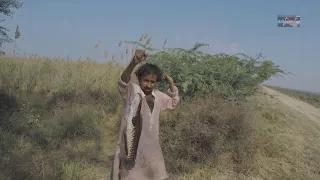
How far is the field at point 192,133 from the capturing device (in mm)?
5332

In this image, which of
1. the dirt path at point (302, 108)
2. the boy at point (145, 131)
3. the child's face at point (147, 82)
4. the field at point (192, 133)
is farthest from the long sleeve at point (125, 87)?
the dirt path at point (302, 108)

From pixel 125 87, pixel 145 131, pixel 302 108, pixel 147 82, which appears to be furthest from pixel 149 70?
pixel 302 108

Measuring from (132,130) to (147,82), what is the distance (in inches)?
17.4

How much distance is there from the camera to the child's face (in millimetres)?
3135

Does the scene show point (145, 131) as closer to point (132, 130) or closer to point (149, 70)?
point (132, 130)

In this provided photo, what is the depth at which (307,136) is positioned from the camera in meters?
7.52

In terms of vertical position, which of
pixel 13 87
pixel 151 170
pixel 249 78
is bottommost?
pixel 13 87

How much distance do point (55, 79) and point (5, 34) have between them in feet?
6.37

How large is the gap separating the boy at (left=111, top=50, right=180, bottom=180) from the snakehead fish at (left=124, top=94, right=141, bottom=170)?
6 centimetres

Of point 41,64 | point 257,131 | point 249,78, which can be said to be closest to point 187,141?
point 257,131

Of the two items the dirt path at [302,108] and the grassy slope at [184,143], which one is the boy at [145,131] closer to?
the grassy slope at [184,143]

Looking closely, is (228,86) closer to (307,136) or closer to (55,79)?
(307,136)

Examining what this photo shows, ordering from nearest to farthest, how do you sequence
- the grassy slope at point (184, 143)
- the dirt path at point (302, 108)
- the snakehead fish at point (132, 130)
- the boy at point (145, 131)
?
1. the snakehead fish at point (132, 130)
2. the boy at point (145, 131)
3. the grassy slope at point (184, 143)
4. the dirt path at point (302, 108)

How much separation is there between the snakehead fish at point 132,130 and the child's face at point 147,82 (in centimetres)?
15
